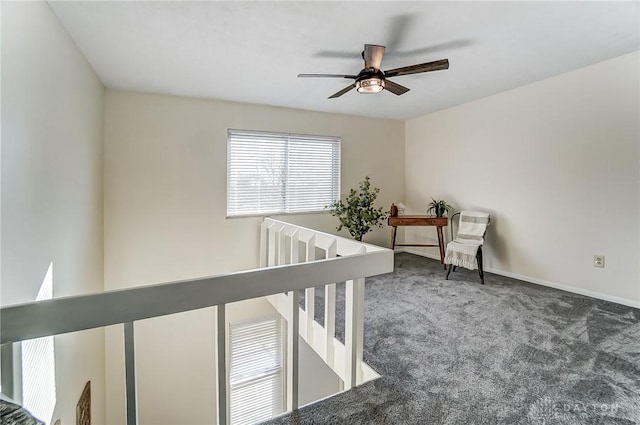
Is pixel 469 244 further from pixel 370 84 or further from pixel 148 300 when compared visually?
pixel 148 300

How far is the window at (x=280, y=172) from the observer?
3945 millimetres

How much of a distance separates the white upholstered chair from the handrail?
252 centimetres

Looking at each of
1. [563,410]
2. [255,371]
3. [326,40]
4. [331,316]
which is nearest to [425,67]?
[326,40]

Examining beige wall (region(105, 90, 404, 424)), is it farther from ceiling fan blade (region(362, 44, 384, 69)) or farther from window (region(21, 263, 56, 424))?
ceiling fan blade (region(362, 44, 384, 69))

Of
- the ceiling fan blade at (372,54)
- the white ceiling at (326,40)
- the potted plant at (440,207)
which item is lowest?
the potted plant at (440,207)

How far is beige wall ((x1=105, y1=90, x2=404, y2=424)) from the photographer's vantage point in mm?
3361

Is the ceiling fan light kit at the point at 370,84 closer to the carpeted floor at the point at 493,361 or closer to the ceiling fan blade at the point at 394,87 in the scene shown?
the ceiling fan blade at the point at 394,87

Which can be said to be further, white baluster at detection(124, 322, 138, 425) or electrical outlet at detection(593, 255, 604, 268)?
electrical outlet at detection(593, 255, 604, 268)

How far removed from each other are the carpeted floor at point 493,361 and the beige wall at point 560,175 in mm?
375

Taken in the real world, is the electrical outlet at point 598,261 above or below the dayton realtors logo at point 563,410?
above

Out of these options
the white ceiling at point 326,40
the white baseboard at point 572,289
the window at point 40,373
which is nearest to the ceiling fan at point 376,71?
the white ceiling at point 326,40

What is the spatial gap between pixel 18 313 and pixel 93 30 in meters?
2.12

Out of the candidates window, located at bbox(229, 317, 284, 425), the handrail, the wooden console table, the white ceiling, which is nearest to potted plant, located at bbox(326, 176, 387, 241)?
the wooden console table

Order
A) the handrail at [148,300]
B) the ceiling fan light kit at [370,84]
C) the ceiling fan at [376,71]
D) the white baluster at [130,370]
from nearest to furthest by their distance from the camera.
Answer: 1. the handrail at [148,300]
2. the white baluster at [130,370]
3. the ceiling fan at [376,71]
4. the ceiling fan light kit at [370,84]
